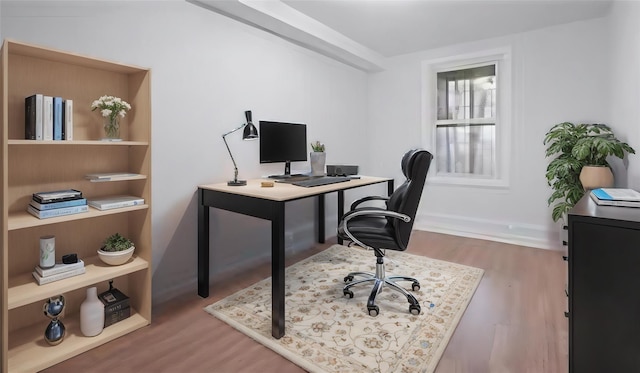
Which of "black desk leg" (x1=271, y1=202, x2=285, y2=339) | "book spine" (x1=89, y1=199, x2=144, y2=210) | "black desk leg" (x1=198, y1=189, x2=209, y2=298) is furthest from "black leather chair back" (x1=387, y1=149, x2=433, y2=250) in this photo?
"book spine" (x1=89, y1=199, x2=144, y2=210)

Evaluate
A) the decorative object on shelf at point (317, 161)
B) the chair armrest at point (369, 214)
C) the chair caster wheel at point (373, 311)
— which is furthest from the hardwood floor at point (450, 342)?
the decorative object on shelf at point (317, 161)

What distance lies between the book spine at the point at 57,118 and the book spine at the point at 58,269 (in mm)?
695

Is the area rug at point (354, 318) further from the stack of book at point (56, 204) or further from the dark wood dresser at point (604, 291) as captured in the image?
the stack of book at point (56, 204)

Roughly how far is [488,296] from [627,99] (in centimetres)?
191

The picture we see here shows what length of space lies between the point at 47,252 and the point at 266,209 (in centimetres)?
118

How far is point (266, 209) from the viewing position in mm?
2020

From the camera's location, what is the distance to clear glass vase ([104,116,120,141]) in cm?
196

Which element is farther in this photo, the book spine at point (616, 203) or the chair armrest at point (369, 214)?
the chair armrest at point (369, 214)

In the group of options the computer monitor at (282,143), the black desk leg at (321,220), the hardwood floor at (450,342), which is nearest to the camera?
the hardwood floor at (450,342)

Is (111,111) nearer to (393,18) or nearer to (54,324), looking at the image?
(54,324)

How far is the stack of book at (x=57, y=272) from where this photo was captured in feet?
5.56

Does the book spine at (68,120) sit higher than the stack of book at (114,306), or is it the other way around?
the book spine at (68,120)

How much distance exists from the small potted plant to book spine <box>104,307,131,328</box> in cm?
31

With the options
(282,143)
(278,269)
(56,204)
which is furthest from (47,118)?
(282,143)
